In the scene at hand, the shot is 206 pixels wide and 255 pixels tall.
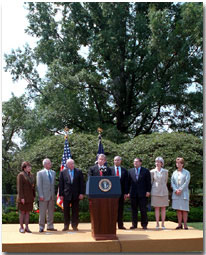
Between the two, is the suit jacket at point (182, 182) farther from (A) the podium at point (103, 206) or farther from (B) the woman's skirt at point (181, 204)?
(A) the podium at point (103, 206)

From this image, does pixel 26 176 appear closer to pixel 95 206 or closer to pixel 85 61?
pixel 95 206

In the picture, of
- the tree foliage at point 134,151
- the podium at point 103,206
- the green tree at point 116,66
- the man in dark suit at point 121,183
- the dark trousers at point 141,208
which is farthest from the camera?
the green tree at point 116,66

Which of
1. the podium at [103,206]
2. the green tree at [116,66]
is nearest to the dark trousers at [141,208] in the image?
the podium at [103,206]

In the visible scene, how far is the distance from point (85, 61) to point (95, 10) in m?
2.67

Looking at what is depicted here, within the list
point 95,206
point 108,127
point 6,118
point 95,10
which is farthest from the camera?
point 6,118

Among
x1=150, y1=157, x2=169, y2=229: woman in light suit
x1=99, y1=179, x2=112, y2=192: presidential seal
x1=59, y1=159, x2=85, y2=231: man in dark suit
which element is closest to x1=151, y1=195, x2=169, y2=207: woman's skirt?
x1=150, y1=157, x2=169, y2=229: woman in light suit

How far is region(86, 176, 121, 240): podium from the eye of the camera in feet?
22.5

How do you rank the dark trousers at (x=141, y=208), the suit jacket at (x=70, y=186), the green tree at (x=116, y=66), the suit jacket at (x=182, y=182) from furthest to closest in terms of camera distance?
the green tree at (x=116, y=66), the suit jacket at (x=182, y=182), the dark trousers at (x=141, y=208), the suit jacket at (x=70, y=186)

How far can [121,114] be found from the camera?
19188mm

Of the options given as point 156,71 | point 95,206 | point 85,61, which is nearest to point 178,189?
point 95,206

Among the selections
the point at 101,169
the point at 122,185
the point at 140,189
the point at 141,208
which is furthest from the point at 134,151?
the point at 101,169

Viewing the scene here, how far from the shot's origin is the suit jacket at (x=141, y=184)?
27.0ft

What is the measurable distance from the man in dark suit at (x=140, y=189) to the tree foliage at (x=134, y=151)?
11.2 ft

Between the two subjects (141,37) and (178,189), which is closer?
(178,189)
